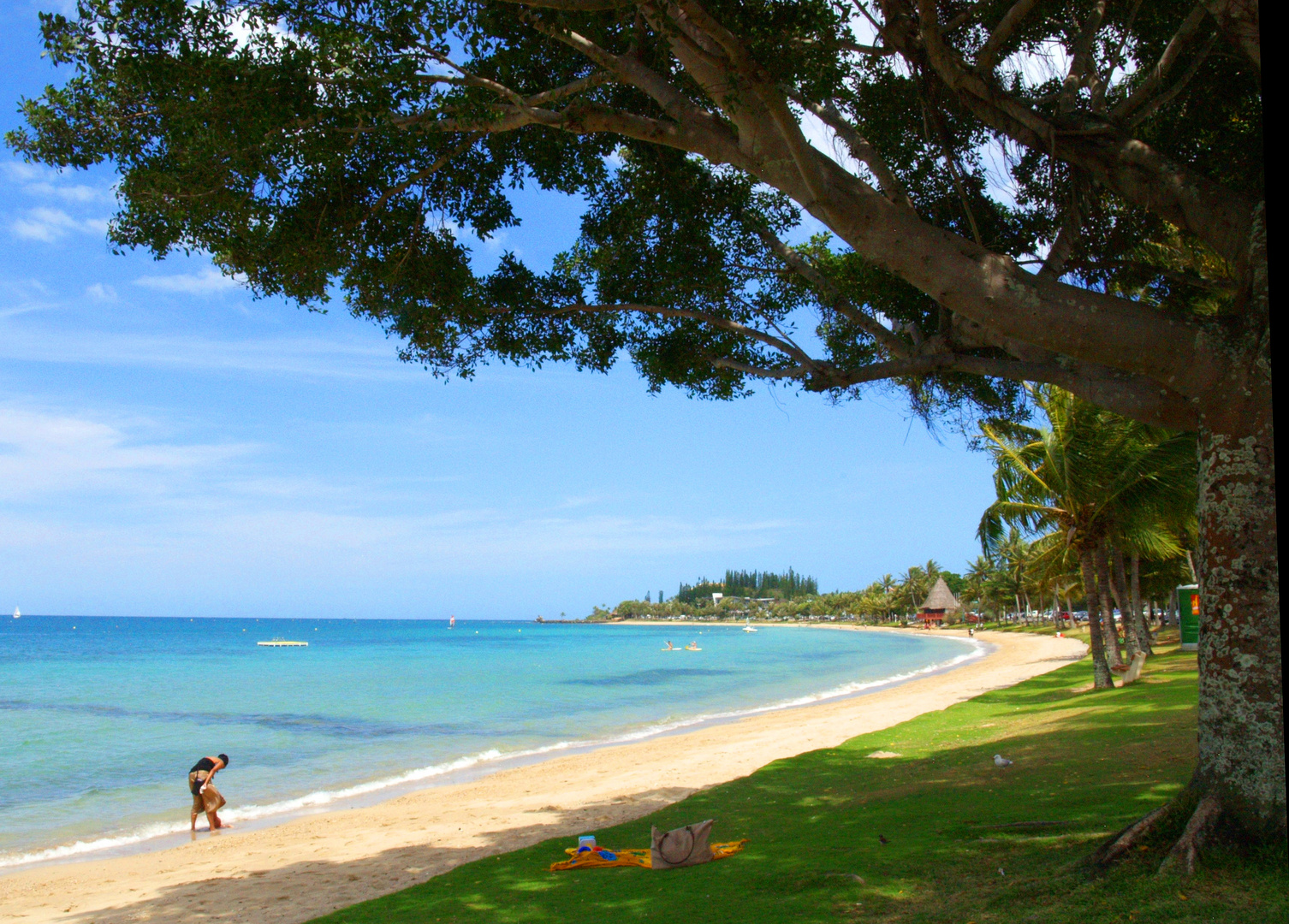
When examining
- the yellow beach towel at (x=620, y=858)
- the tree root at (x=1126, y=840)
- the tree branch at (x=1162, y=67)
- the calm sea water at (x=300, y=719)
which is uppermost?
the tree branch at (x=1162, y=67)

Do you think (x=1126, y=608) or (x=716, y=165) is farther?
(x=1126, y=608)

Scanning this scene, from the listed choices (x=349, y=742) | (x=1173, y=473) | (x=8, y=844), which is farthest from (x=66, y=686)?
(x=1173, y=473)

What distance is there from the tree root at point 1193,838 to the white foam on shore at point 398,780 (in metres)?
13.2

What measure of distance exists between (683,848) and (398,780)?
1179cm

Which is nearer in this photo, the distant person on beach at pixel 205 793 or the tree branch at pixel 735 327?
the tree branch at pixel 735 327

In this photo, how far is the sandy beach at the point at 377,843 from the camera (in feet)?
28.0

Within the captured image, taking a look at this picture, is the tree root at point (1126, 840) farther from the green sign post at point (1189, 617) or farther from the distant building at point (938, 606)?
the distant building at point (938, 606)

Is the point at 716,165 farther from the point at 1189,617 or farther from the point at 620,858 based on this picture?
the point at 1189,617

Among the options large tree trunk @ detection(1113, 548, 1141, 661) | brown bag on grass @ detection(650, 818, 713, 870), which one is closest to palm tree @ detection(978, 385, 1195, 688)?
large tree trunk @ detection(1113, 548, 1141, 661)

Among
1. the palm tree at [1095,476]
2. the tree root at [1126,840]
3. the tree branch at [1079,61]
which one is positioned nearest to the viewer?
the tree root at [1126,840]

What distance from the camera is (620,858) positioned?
7.59 meters

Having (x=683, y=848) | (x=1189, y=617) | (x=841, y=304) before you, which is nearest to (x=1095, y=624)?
(x=1189, y=617)

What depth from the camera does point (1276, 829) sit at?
4.54 meters

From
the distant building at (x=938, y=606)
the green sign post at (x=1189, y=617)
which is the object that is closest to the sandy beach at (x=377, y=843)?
the green sign post at (x=1189, y=617)
